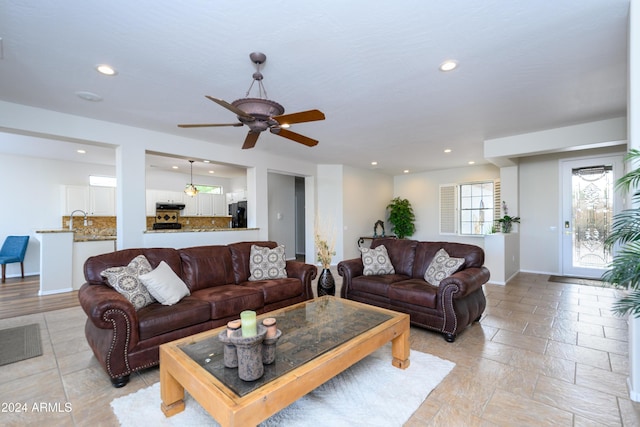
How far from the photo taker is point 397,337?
234 centimetres

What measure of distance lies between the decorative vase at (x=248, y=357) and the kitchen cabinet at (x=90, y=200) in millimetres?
7197

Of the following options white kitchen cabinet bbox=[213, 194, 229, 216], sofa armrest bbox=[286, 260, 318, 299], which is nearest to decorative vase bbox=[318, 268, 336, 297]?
sofa armrest bbox=[286, 260, 318, 299]

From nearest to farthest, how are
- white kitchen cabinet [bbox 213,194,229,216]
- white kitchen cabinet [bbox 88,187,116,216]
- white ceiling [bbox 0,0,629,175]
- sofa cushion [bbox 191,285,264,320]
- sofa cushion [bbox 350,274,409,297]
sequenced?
white ceiling [bbox 0,0,629,175], sofa cushion [bbox 191,285,264,320], sofa cushion [bbox 350,274,409,297], white kitchen cabinet [bbox 88,187,116,216], white kitchen cabinet [bbox 213,194,229,216]

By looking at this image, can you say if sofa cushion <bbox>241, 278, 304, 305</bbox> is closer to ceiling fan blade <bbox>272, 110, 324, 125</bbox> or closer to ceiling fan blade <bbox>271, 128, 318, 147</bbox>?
ceiling fan blade <bbox>271, 128, 318, 147</bbox>

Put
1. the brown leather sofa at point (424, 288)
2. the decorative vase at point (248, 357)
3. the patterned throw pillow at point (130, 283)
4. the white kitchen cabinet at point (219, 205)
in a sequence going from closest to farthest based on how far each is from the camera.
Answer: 1. the decorative vase at point (248, 357)
2. the patterned throw pillow at point (130, 283)
3. the brown leather sofa at point (424, 288)
4. the white kitchen cabinet at point (219, 205)

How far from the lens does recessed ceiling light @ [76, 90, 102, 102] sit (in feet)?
10.2

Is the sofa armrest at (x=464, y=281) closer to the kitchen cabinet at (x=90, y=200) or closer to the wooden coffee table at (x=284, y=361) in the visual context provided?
the wooden coffee table at (x=284, y=361)

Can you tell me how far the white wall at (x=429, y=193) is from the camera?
756 centimetres

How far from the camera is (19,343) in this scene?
286 centimetres

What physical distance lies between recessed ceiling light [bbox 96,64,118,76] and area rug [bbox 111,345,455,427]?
8.89ft

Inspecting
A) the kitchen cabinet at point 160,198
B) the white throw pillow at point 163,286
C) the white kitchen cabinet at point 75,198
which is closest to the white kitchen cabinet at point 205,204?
the kitchen cabinet at point 160,198

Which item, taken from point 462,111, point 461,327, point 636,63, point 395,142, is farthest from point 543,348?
point 395,142

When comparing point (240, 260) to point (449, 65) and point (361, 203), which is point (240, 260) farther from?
point (361, 203)

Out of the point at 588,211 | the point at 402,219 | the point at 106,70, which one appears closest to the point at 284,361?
the point at 106,70
